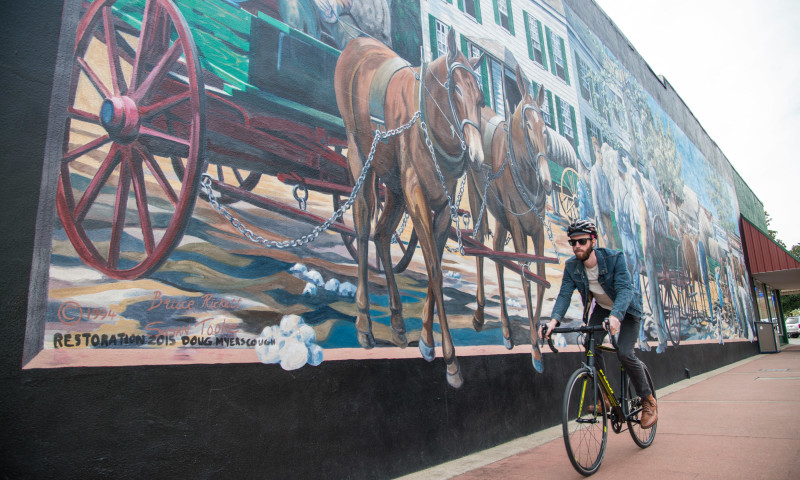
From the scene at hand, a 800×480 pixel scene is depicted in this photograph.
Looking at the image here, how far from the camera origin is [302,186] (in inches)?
151

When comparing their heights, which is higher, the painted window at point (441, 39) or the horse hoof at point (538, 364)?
the painted window at point (441, 39)

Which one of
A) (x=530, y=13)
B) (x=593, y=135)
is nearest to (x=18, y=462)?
(x=530, y=13)

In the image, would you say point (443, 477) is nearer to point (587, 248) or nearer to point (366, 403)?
point (366, 403)

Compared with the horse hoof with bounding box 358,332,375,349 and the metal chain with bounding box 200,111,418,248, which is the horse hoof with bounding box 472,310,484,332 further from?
the metal chain with bounding box 200,111,418,248

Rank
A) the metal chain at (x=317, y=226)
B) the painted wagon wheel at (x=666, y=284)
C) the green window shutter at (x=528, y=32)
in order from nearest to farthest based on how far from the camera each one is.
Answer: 1. the metal chain at (x=317, y=226)
2. the green window shutter at (x=528, y=32)
3. the painted wagon wheel at (x=666, y=284)

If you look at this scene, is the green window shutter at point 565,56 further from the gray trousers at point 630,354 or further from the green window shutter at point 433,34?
the gray trousers at point 630,354

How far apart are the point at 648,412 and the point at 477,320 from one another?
6.03 feet

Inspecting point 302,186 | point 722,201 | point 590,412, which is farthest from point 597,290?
point 722,201

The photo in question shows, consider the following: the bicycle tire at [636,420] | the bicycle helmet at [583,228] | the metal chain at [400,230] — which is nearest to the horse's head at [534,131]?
the metal chain at [400,230]

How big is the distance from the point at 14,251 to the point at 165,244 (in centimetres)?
73

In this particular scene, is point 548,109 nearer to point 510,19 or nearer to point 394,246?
point 510,19

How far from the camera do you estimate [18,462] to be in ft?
7.68

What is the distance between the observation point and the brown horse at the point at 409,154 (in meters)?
4.36

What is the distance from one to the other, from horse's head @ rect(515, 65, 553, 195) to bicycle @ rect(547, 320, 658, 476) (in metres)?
3.76
